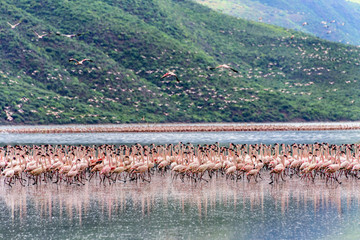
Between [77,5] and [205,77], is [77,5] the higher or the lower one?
the higher one

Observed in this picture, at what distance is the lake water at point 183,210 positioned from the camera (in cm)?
1670

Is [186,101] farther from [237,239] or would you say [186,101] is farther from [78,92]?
[237,239]

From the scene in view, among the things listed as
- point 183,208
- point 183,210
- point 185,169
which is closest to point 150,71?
point 185,169

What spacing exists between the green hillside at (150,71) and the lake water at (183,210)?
67774 millimetres

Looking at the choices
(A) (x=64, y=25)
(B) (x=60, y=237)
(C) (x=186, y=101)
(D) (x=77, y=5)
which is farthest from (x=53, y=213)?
(D) (x=77, y=5)

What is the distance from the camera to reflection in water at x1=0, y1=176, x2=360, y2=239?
17.1m

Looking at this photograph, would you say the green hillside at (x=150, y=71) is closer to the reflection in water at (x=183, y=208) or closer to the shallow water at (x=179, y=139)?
the shallow water at (x=179, y=139)

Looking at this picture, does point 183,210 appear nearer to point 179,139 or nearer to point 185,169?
point 185,169

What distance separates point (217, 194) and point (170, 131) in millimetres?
55906

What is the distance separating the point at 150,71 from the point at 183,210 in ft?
292

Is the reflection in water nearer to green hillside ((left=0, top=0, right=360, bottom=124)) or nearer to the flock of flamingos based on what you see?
the flock of flamingos

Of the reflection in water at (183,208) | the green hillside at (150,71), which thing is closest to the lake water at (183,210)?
the reflection in water at (183,208)

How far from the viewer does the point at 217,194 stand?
22.7 meters

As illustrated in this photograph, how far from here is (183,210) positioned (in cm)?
1975
